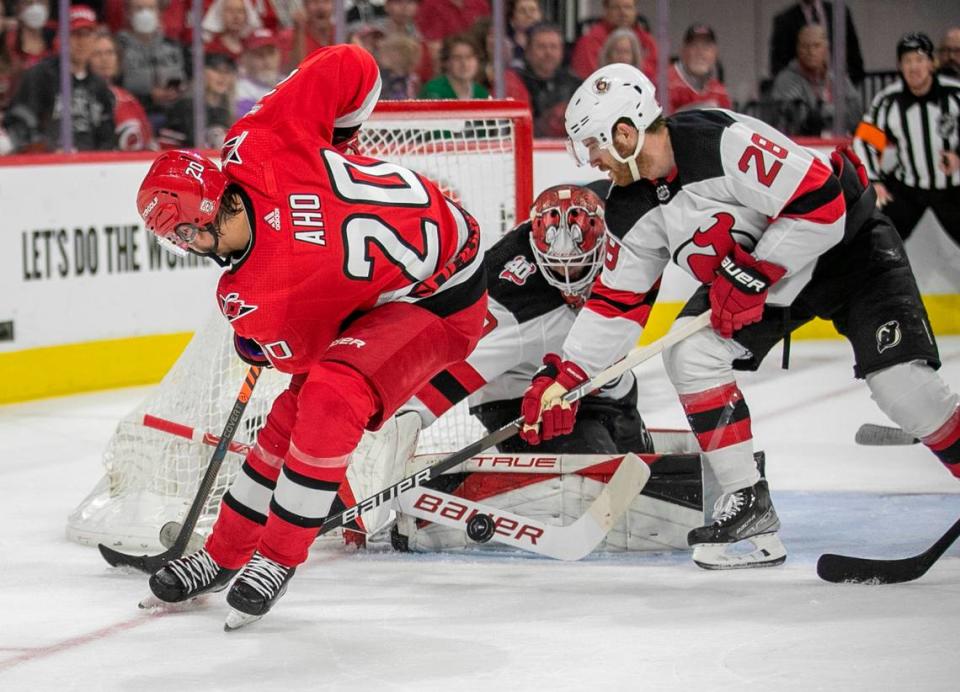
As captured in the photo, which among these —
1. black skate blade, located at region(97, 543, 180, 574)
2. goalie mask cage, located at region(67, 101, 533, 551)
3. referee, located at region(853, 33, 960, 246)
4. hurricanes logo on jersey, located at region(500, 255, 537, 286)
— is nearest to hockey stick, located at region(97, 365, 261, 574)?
black skate blade, located at region(97, 543, 180, 574)

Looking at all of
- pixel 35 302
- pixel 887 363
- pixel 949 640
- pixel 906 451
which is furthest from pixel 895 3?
pixel 949 640

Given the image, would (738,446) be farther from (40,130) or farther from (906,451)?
(40,130)

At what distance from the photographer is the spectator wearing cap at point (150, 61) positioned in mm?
5918

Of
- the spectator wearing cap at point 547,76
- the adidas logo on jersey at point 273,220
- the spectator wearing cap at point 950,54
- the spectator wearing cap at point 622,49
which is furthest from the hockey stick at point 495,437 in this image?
the spectator wearing cap at point 950,54

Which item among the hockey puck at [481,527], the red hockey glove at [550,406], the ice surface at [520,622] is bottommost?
the ice surface at [520,622]

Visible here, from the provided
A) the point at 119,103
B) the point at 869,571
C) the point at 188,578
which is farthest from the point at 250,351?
the point at 119,103

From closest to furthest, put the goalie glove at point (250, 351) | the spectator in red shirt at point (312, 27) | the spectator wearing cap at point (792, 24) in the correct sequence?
1. the goalie glove at point (250, 351)
2. the spectator in red shirt at point (312, 27)
3. the spectator wearing cap at point (792, 24)

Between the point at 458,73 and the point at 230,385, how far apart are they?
2863mm

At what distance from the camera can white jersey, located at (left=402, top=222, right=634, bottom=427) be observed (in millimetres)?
3637

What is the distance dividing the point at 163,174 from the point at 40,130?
3.15m

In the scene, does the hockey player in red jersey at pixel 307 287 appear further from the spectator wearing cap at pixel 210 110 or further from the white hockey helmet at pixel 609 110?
the spectator wearing cap at pixel 210 110

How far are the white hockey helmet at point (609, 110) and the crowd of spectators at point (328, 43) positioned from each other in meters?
2.84

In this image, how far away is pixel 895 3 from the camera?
7.51 meters

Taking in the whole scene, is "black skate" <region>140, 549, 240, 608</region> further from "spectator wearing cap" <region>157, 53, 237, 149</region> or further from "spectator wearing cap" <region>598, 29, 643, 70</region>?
"spectator wearing cap" <region>598, 29, 643, 70</region>
